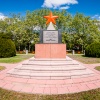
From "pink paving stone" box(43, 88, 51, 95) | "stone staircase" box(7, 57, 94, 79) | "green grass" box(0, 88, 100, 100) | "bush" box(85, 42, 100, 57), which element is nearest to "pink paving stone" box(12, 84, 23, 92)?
"green grass" box(0, 88, 100, 100)

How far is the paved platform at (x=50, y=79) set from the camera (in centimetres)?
612

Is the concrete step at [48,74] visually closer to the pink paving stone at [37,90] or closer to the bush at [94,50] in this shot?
the pink paving stone at [37,90]

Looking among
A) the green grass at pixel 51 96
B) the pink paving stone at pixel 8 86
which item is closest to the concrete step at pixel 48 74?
the pink paving stone at pixel 8 86

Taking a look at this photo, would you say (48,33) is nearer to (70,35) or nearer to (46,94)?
(46,94)

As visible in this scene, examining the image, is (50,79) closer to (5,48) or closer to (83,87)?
(83,87)

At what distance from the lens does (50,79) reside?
299 inches

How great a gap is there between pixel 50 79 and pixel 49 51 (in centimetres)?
355

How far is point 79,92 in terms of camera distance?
5598 mm

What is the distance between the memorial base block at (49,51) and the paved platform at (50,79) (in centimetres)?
128

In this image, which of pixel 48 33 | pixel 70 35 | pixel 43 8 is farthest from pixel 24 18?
pixel 48 33

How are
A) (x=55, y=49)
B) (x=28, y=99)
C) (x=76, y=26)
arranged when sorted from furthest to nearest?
(x=76, y=26) < (x=55, y=49) < (x=28, y=99)

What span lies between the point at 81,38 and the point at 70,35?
8.78 feet

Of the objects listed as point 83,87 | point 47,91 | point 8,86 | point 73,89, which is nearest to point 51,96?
point 47,91

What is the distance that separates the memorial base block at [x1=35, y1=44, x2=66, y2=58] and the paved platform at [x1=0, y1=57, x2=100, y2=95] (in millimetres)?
1282
